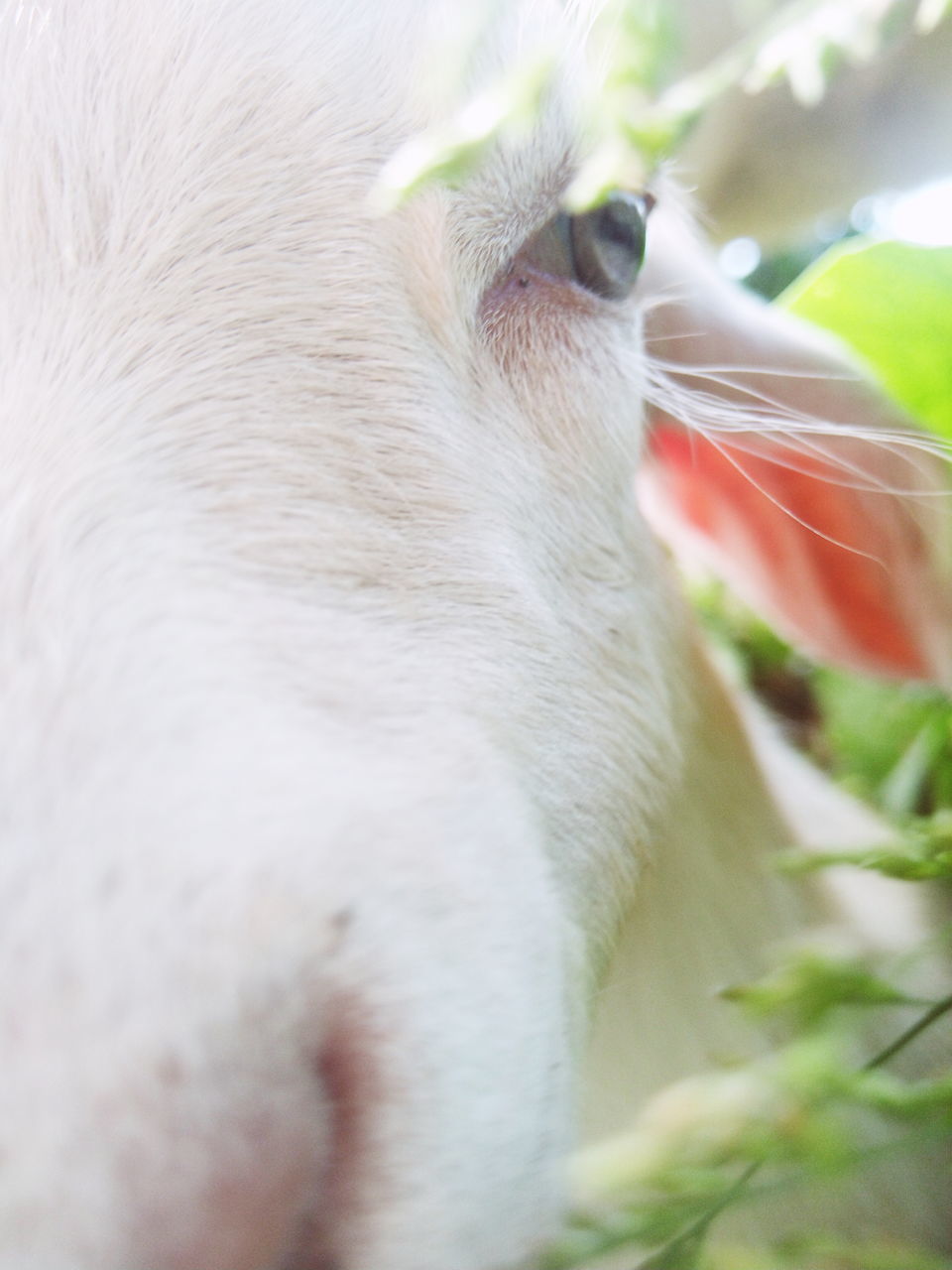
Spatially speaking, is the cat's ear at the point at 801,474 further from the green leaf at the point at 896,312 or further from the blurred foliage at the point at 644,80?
the blurred foliage at the point at 644,80

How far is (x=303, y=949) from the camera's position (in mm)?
564

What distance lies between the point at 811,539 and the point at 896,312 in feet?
1.74

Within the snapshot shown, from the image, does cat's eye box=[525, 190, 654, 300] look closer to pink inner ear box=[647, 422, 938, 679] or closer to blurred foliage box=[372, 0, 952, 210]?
pink inner ear box=[647, 422, 938, 679]

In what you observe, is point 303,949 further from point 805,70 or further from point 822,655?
point 822,655

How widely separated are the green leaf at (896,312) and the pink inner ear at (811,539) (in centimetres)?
22

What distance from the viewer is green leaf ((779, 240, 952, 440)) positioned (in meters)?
0.98

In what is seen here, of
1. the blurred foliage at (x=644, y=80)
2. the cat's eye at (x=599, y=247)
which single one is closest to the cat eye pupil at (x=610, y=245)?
the cat's eye at (x=599, y=247)

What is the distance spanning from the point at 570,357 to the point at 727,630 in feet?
3.11

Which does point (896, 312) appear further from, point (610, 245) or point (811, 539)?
point (811, 539)

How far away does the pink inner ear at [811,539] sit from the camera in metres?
1.41

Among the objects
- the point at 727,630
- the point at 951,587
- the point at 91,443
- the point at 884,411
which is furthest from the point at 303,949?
the point at 727,630

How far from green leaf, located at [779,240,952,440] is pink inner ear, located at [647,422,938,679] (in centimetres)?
22

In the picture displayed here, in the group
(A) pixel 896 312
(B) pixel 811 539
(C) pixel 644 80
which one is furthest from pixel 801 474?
(C) pixel 644 80

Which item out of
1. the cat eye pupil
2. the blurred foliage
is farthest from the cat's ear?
the blurred foliage
